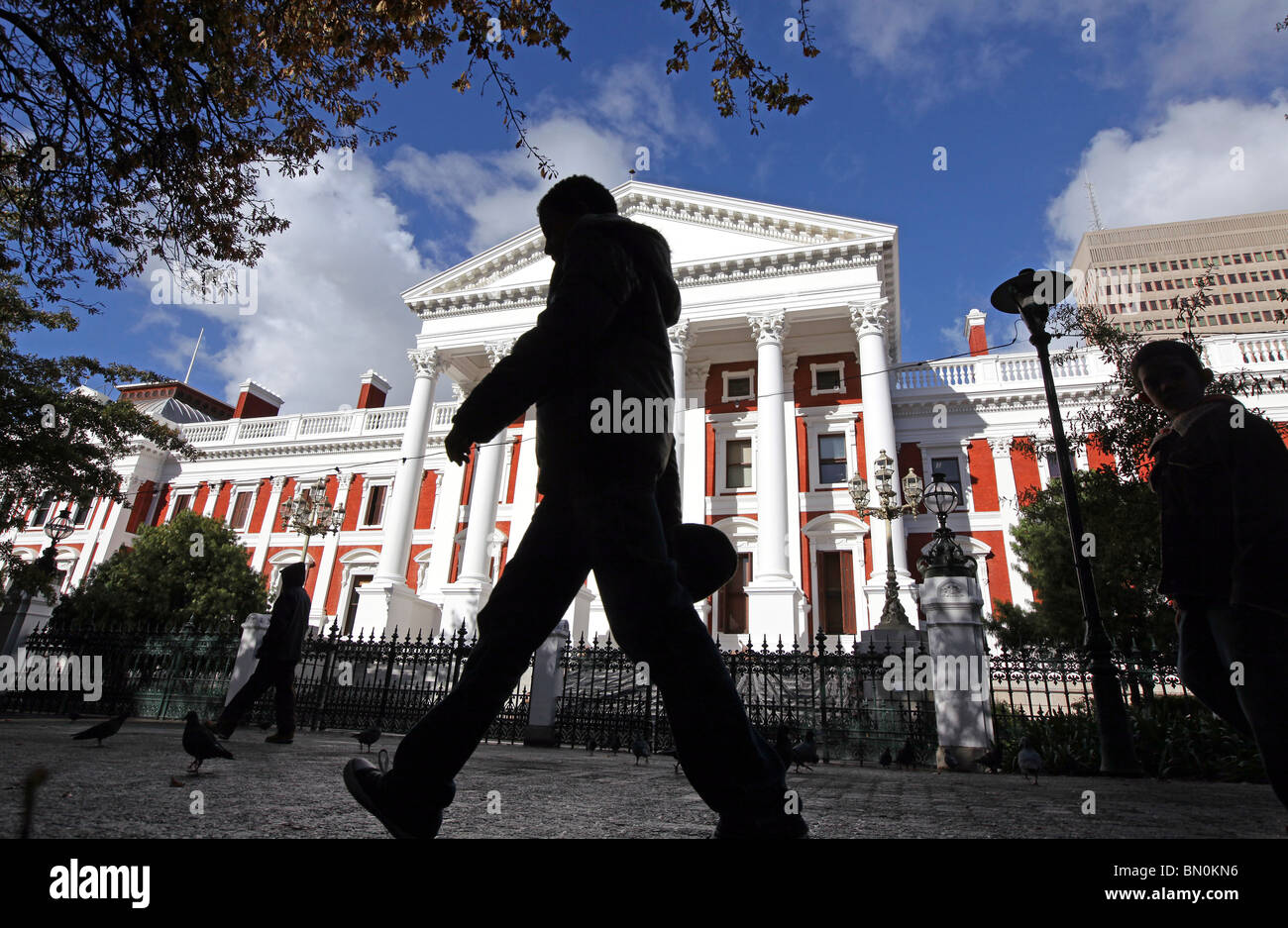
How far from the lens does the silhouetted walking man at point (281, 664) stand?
7.03 m

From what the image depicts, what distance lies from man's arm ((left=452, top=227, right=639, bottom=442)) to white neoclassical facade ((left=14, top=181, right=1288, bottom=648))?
62.7 feet

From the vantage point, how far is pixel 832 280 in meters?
24.5

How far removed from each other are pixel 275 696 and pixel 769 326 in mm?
20556

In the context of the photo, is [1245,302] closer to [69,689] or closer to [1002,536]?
[1002,536]

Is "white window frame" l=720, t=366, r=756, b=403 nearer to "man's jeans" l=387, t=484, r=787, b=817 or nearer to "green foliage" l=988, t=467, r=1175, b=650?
"green foliage" l=988, t=467, r=1175, b=650

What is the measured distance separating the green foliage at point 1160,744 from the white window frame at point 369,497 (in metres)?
29.8

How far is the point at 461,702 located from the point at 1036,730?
9395 millimetres

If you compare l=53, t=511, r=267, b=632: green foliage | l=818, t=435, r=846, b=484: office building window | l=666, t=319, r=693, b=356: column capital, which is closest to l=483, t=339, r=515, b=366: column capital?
l=666, t=319, r=693, b=356: column capital

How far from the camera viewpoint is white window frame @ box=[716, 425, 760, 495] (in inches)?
1051

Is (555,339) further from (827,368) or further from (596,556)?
(827,368)

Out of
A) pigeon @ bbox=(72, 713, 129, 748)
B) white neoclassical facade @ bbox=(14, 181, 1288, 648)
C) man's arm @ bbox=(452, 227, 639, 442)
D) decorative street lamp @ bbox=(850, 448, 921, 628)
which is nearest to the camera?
man's arm @ bbox=(452, 227, 639, 442)

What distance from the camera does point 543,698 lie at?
35.4 feet

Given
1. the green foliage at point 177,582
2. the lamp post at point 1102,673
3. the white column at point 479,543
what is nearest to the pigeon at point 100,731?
the lamp post at point 1102,673
